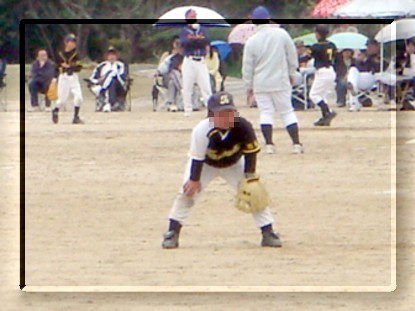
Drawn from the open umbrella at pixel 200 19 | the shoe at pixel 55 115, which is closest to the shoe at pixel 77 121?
the shoe at pixel 55 115

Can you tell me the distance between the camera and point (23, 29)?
11.1 m

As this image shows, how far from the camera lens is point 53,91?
21.8 metres

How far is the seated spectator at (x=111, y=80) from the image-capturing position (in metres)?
18.0

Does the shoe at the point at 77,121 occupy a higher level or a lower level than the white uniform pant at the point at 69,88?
lower

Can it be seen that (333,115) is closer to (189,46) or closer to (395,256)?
(189,46)

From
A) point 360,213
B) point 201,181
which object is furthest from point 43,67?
point 201,181

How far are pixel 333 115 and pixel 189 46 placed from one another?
3854 mm

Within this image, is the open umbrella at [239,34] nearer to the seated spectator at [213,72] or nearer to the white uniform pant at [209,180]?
the seated spectator at [213,72]

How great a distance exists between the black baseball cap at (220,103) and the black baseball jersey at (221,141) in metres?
0.11

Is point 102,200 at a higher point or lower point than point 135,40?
lower

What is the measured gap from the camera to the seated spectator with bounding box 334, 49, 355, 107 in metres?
23.8

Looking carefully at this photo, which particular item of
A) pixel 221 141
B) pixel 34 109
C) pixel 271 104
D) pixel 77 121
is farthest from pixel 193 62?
pixel 221 141

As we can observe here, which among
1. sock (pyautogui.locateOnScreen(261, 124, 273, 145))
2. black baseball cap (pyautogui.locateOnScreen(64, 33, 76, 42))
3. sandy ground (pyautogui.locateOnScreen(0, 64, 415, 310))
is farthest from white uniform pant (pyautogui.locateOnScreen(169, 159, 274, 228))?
sock (pyautogui.locateOnScreen(261, 124, 273, 145))

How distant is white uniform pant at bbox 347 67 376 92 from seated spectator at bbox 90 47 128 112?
3949 millimetres
